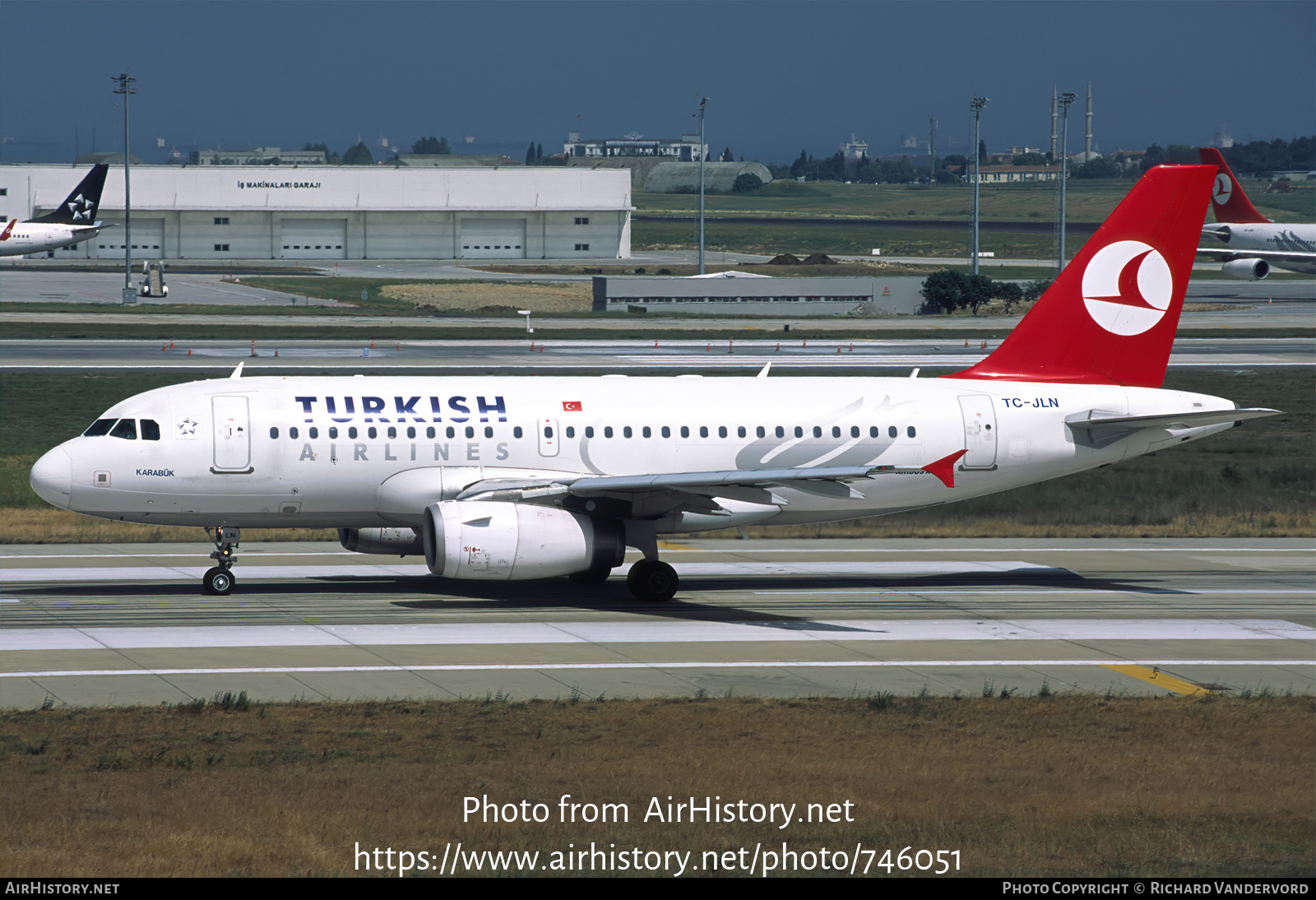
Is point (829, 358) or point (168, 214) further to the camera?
point (168, 214)

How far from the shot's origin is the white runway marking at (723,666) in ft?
78.6

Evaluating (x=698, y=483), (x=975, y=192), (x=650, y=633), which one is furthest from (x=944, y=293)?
(x=650, y=633)

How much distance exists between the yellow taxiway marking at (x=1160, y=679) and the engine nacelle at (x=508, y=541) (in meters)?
10.2

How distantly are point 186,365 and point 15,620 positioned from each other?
44.3 metres

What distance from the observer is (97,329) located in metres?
88.6

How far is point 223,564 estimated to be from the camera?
3138cm

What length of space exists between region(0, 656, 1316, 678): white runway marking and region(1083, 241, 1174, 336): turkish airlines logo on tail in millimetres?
10409

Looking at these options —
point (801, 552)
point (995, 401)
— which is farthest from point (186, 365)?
point (995, 401)

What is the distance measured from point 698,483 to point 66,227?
371ft

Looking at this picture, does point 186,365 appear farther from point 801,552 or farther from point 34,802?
point 34,802

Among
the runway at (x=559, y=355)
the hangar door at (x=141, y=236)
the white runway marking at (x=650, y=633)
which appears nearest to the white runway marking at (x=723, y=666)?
the white runway marking at (x=650, y=633)

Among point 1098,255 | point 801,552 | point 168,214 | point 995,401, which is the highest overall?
point 168,214

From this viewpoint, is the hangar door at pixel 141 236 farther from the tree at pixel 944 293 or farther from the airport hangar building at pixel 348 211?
the tree at pixel 944 293

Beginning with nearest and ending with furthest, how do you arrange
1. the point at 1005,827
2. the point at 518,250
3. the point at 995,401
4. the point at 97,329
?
the point at 1005,827, the point at 995,401, the point at 97,329, the point at 518,250
